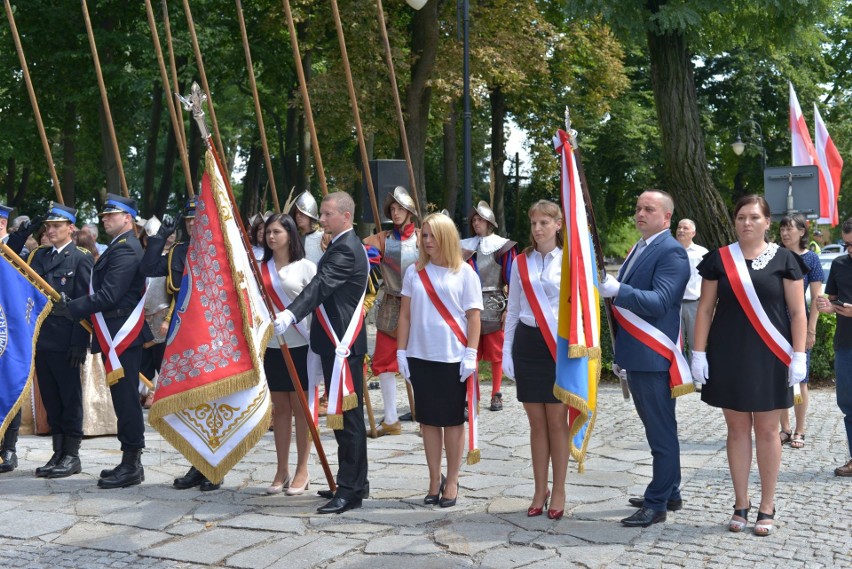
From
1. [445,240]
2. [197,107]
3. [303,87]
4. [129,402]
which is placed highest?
[303,87]

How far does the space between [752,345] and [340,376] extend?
2.34m

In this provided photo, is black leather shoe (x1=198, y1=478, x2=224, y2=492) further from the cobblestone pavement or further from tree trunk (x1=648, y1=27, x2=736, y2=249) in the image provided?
tree trunk (x1=648, y1=27, x2=736, y2=249)

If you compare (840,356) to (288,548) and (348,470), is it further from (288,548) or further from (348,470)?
(288,548)

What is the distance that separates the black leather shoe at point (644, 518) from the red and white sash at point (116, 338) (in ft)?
11.5

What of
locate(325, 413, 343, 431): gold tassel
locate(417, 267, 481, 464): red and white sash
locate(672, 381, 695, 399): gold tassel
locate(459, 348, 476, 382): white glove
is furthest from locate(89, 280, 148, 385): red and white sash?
locate(672, 381, 695, 399): gold tassel

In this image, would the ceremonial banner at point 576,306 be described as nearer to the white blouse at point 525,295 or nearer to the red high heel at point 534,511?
the white blouse at point 525,295

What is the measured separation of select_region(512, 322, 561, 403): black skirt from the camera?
19.5 ft

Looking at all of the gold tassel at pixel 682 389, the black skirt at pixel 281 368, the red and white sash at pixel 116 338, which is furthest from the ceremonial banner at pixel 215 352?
the gold tassel at pixel 682 389

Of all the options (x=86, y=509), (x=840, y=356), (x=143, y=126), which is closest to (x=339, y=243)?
(x=86, y=509)

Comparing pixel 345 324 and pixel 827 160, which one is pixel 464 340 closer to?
pixel 345 324

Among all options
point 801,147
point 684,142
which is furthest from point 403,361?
point 801,147

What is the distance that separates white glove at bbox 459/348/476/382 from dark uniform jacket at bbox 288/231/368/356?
25.5 inches

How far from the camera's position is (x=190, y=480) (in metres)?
7.01

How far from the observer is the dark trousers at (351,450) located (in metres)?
6.28
